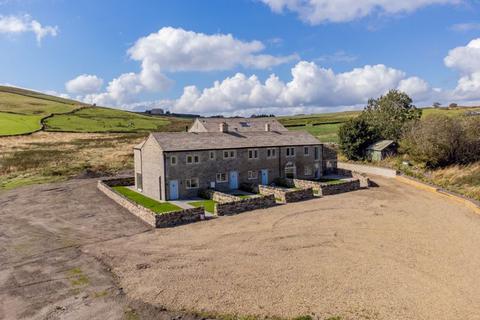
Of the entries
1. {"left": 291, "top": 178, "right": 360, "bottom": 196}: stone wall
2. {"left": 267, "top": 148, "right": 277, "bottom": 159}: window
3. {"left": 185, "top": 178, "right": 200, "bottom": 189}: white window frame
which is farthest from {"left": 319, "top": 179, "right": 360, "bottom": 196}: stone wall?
{"left": 185, "top": 178, "right": 200, "bottom": 189}: white window frame

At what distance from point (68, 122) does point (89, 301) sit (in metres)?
117

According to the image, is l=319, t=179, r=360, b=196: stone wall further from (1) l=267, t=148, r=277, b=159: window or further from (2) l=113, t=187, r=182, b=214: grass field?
(2) l=113, t=187, r=182, b=214: grass field

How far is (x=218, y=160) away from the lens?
39250 mm

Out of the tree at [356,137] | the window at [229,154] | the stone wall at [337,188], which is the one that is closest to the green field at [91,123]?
the tree at [356,137]

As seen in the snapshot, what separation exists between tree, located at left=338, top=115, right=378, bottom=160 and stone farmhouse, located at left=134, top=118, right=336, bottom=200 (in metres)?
15.6

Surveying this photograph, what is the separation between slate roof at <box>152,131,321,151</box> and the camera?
37.5 meters

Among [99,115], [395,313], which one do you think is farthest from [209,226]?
[99,115]

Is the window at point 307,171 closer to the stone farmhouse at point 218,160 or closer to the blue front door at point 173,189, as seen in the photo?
the stone farmhouse at point 218,160

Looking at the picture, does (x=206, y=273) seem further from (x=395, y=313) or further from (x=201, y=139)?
(x=201, y=139)

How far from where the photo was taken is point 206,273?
19062mm

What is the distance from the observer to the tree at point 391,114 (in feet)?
221

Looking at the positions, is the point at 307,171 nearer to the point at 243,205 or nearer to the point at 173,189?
the point at 243,205

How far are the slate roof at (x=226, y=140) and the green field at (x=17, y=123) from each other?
69.8 m

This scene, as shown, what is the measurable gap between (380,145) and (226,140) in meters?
33.1
